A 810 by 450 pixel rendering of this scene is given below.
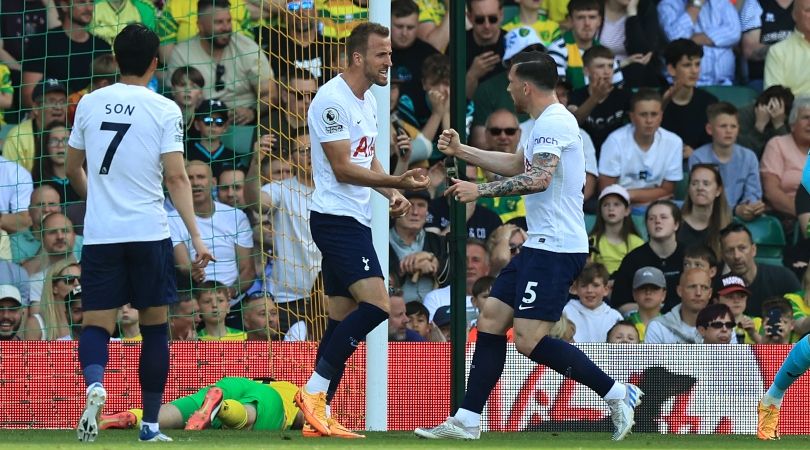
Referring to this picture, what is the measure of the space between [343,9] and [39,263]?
3.22 metres

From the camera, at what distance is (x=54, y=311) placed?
10750mm

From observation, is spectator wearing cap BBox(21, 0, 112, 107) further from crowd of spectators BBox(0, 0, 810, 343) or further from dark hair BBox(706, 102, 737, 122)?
dark hair BBox(706, 102, 737, 122)

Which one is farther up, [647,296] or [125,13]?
[125,13]

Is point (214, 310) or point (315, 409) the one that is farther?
point (214, 310)

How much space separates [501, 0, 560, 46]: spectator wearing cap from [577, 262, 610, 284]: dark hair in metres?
2.50

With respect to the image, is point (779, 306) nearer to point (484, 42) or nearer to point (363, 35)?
point (484, 42)

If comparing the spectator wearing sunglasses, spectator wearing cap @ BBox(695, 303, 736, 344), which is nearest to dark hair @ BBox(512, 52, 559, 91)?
spectator wearing cap @ BBox(695, 303, 736, 344)

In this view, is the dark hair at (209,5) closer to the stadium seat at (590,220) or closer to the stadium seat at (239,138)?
the stadium seat at (239,138)

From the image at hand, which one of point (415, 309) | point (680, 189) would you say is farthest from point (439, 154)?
point (680, 189)

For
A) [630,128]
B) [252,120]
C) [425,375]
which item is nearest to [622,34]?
[630,128]

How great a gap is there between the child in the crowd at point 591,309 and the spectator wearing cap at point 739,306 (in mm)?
914

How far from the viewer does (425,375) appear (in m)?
9.65

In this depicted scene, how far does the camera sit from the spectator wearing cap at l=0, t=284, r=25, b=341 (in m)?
10.8

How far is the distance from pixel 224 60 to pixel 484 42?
8.89 feet
